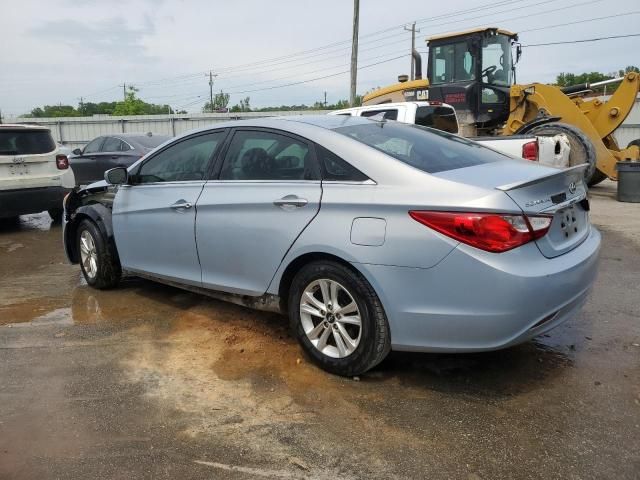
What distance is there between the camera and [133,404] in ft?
10.9

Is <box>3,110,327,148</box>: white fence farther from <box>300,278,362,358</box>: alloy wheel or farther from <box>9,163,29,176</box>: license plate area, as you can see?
<box>300,278,362,358</box>: alloy wheel

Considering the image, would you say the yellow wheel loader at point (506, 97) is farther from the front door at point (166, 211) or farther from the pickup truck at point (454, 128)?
the front door at point (166, 211)

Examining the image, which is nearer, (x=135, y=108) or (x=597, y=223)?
(x=597, y=223)

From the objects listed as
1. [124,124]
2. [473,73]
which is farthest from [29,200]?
[124,124]

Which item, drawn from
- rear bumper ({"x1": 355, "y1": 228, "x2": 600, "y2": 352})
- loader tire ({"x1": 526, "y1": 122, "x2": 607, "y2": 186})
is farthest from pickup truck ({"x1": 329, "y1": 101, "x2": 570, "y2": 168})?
rear bumper ({"x1": 355, "y1": 228, "x2": 600, "y2": 352})

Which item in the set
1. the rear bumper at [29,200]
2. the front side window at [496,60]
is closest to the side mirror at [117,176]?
the rear bumper at [29,200]

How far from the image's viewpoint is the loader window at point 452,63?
39.9 feet

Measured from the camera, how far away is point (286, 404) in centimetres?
326

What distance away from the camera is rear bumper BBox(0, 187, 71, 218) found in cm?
889

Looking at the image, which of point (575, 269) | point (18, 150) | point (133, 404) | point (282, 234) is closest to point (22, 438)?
point (133, 404)

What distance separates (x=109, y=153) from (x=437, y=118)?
24.1 ft

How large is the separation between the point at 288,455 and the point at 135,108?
56.8 m

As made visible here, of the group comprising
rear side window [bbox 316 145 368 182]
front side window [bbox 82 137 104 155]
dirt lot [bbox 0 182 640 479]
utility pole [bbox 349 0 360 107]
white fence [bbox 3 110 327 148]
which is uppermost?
utility pole [bbox 349 0 360 107]

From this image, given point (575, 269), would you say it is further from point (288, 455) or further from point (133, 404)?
point (133, 404)
